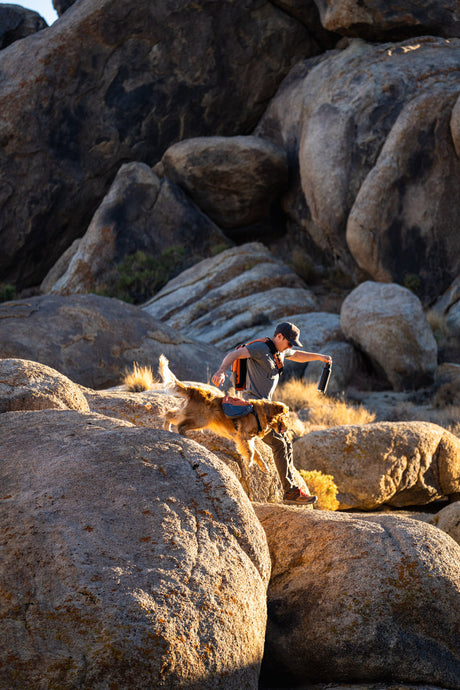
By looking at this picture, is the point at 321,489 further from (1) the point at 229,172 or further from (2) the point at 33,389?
(1) the point at 229,172

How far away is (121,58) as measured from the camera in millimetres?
24984

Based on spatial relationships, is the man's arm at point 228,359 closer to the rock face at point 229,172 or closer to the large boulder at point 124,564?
the large boulder at point 124,564

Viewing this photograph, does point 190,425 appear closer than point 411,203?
Yes

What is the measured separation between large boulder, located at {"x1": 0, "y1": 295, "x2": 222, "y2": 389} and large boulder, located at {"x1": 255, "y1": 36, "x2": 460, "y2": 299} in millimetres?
7996

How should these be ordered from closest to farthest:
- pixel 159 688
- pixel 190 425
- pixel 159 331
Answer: pixel 159 688 < pixel 190 425 < pixel 159 331

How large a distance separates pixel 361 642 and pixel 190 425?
2168 mm

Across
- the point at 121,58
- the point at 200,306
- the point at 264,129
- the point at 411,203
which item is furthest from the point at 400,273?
the point at 121,58

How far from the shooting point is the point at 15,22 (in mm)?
28812

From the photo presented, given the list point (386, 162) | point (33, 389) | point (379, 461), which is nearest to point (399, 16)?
point (386, 162)

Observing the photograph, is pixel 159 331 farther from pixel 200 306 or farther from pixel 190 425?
pixel 190 425

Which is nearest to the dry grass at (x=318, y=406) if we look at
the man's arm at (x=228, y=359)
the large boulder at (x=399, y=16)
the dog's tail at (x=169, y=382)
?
the man's arm at (x=228, y=359)

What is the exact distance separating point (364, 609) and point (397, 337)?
41.2ft

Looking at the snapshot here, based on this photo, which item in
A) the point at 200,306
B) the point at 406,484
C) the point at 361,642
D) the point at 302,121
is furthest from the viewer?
the point at 302,121

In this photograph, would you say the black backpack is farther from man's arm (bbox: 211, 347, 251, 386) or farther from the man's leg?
the man's leg
